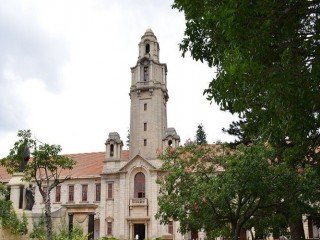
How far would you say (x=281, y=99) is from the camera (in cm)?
793

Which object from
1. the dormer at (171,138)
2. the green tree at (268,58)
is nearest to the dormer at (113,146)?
the dormer at (171,138)

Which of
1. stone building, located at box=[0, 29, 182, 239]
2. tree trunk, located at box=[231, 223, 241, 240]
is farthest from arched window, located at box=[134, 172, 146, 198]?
tree trunk, located at box=[231, 223, 241, 240]

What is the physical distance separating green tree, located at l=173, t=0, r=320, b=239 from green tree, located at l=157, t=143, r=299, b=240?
7.40 metres

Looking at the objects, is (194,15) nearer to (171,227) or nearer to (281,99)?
(281,99)

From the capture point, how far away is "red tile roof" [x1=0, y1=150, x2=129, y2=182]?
45.6 meters

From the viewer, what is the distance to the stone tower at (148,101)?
43.1 meters

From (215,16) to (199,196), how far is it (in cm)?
1090

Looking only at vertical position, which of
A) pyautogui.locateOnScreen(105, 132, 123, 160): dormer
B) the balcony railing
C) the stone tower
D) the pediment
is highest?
the stone tower

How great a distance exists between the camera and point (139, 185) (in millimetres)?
41531

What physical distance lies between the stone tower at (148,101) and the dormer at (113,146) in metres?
1.32

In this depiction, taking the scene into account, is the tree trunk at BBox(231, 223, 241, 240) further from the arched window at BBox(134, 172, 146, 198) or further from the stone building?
the arched window at BBox(134, 172, 146, 198)

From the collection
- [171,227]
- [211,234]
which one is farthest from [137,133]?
[211,234]

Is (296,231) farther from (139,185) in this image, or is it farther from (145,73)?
(145,73)

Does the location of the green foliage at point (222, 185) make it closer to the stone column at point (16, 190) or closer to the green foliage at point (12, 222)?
the green foliage at point (12, 222)
